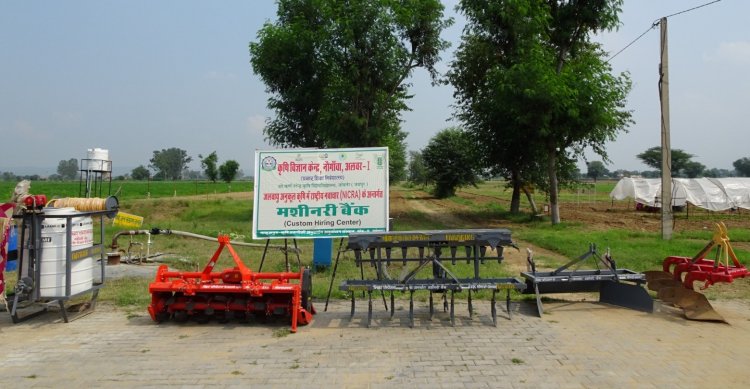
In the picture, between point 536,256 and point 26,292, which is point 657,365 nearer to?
point 26,292

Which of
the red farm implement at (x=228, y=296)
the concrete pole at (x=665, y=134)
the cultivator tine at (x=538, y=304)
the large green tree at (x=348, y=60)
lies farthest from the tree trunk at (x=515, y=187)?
the red farm implement at (x=228, y=296)

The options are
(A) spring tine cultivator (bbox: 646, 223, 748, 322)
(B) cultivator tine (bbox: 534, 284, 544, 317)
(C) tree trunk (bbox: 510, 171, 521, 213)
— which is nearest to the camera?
(A) spring tine cultivator (bbox: 646, 223, 748, 322)

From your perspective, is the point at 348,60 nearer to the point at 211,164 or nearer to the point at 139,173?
the point at 211,164

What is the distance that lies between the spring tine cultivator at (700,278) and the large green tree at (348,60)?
19.7m

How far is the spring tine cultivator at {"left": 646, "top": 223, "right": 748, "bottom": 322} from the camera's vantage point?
743 cm

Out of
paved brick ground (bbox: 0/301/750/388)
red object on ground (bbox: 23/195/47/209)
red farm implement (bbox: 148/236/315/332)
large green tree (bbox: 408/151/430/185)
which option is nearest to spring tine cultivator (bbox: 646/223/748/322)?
paved brick ground (bbox: 0/301/750/388)

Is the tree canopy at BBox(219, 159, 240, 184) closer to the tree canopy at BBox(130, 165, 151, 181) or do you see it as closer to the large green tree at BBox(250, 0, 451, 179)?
the large green tree at BBox(250, 0, 451, 179)

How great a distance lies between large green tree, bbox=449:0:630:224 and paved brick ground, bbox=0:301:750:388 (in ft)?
48.5

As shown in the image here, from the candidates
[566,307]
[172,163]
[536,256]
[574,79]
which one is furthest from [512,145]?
[172,163]

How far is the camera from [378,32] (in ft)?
85.5

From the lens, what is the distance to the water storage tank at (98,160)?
1256cm

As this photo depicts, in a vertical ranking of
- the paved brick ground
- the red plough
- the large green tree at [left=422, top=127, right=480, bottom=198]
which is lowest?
the paved brick ground

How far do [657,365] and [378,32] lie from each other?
75.7 ft

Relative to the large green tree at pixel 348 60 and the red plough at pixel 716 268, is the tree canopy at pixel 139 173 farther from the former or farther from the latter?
the red plough at pixel 716 268
